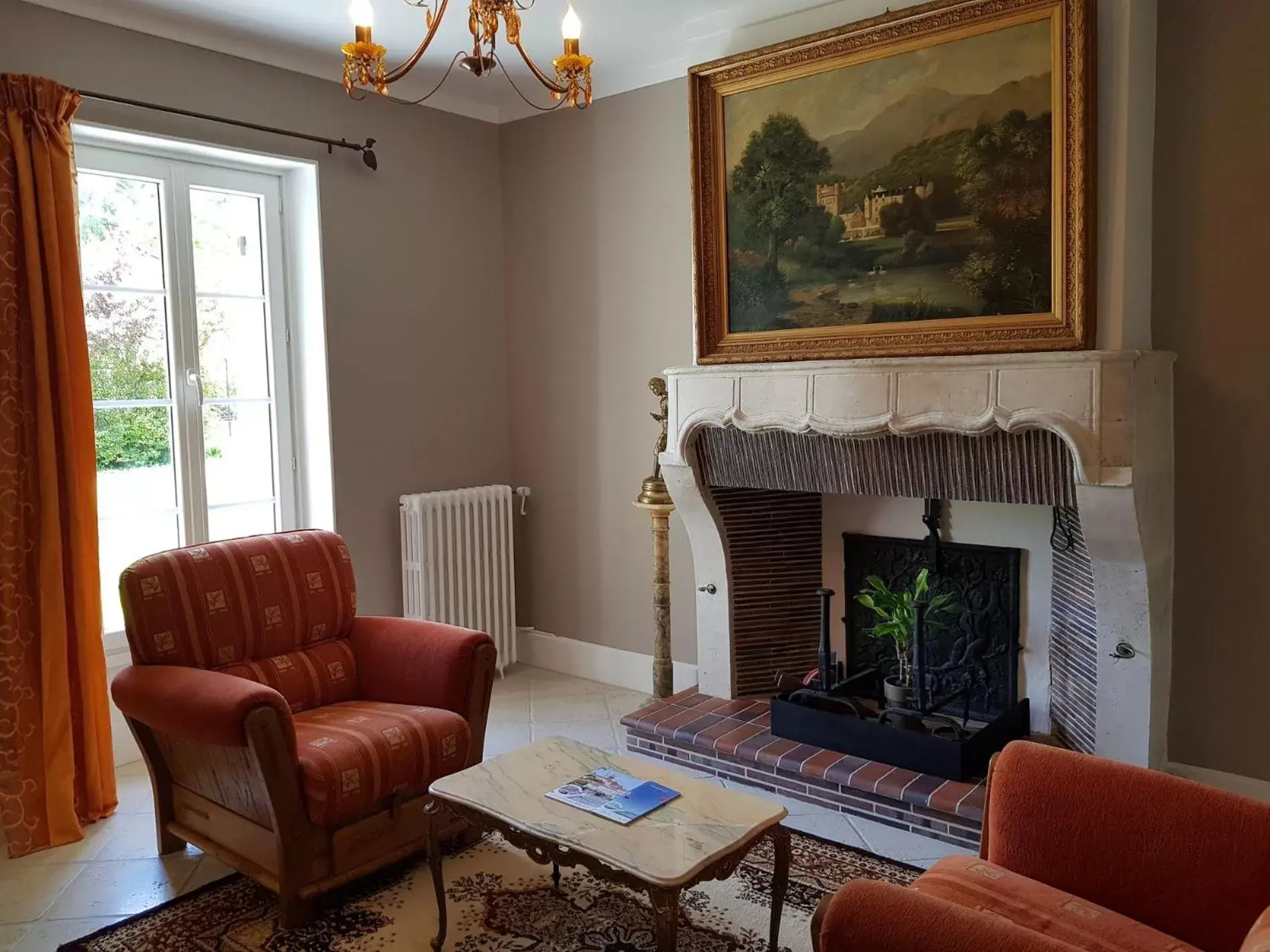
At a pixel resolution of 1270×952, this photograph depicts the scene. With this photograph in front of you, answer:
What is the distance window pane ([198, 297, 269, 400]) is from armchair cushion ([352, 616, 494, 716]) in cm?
132

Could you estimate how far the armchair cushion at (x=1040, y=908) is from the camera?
5.50ft

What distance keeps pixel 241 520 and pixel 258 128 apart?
5.13ft

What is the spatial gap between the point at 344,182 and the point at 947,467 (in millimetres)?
2717

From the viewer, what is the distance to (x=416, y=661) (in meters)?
2.95

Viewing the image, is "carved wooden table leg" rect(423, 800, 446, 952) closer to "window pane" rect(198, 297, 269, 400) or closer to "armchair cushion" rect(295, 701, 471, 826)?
"armchair cushion" rect(295, 701, 471, 826)

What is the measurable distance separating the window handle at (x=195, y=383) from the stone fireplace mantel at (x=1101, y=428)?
224cm

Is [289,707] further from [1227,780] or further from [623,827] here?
[1227,780]

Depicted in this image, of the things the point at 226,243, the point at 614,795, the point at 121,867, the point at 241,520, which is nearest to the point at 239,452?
the point at 241,520

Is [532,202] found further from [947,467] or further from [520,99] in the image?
[947,467]

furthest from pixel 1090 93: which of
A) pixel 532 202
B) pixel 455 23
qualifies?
pixel 532 202

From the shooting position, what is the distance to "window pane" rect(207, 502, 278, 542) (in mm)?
3861

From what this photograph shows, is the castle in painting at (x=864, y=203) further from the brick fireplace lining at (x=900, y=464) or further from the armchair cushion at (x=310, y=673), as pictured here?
the armchair cushion at (x=310, y=673)

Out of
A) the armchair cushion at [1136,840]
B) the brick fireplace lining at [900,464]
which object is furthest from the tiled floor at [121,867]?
the brick fireplace lining at [900,464]

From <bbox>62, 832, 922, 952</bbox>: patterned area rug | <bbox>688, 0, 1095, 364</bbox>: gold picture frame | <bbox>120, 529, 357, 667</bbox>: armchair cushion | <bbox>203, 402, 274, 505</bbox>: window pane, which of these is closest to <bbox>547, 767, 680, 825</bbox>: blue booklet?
<bbox>62, 832, 922, 952</bbox>: patterned area rug
